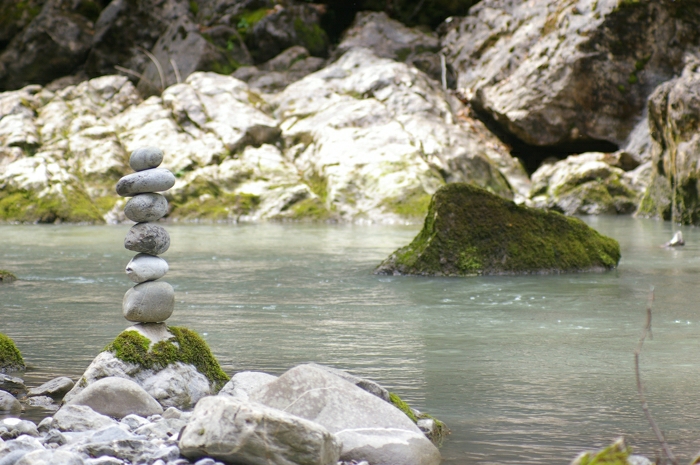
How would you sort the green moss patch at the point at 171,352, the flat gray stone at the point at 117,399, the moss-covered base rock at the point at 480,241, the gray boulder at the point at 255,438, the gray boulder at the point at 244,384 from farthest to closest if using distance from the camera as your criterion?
the moss-covered base rock at the point at 480,241, the green moss patch at the point at 171,352, the gray boulder at the point at 244,384, the flat gray stone at the point at 117,399, the gray boulder at the point at 255,438

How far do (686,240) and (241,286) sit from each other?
405 inches

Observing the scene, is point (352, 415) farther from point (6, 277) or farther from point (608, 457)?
point (6, 277)

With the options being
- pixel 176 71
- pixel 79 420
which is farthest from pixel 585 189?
pixel 79 420

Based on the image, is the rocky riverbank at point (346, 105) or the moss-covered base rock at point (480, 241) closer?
the moss-covered base rock at point (480, 241)


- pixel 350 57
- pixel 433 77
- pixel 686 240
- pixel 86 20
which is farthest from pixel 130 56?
pixel 686 240

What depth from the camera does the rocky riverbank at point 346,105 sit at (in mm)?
25578

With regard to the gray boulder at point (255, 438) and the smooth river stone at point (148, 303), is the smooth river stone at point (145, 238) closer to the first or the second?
the smooth river stone at point (148, 303)

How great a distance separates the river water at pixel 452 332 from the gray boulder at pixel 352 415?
0.82 ft

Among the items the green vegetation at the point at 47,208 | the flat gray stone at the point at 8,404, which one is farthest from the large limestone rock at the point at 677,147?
the flat gray stone at the point at 8,404

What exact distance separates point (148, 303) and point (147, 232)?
0.50m

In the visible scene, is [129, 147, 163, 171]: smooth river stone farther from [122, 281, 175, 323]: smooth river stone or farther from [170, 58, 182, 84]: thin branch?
[170, 58, 182, 84]: thin branch

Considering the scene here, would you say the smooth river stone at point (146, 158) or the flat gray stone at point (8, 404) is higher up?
the smooth river stone at point (146, 158)

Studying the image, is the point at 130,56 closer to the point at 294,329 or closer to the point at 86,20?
the point at 86,20

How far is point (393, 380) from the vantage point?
583cm
